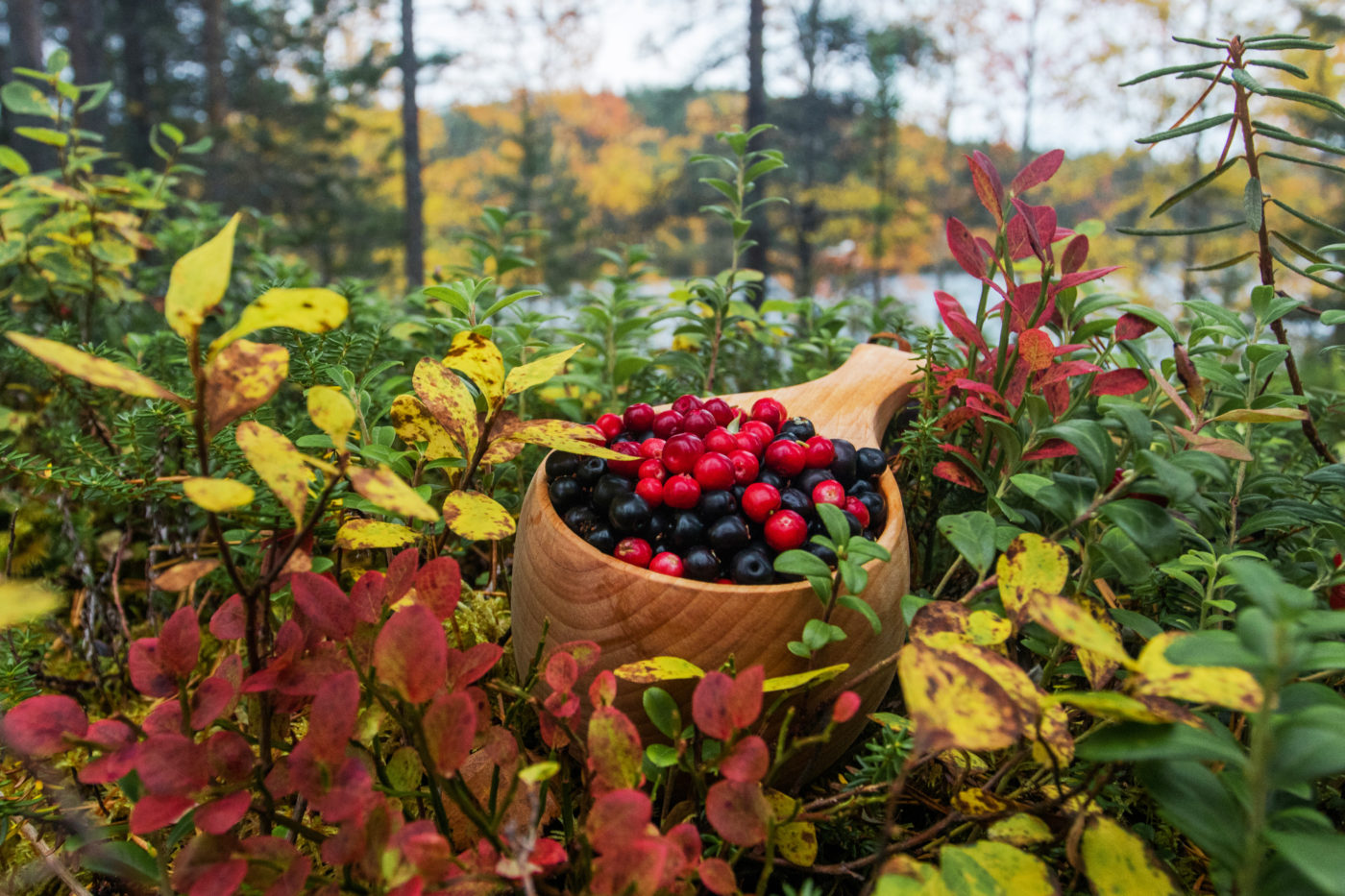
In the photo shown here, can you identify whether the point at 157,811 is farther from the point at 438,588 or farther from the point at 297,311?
the point at 297,311

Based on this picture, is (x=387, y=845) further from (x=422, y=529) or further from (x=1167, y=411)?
(x=1167, y=411)

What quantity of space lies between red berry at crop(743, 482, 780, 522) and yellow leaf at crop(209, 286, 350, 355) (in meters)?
0.46

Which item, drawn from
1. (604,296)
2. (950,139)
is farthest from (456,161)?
(604,296)

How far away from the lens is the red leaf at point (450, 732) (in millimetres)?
429

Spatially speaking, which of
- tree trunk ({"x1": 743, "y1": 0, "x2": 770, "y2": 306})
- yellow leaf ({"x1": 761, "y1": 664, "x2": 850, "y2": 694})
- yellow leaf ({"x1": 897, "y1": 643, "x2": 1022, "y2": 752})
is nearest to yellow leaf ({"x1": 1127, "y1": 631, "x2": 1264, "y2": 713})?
yellow leaf ({"x1": 897, "y1": 643, "x2": 1022, "y2": 752})

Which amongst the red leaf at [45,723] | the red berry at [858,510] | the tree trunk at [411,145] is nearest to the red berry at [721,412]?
the red berry at [858,510]

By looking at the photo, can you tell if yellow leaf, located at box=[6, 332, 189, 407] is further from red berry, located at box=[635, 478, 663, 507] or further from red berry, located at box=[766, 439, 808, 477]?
red berry, located at box=[766, 439, 808, 477]

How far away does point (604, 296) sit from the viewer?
1282 millimetres

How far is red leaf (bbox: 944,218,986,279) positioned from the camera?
0.79m

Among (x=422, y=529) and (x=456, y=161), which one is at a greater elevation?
(x=456, y=161)

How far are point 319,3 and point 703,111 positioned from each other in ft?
22.6

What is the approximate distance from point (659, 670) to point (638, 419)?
418 millimetres

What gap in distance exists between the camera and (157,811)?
1.44 ft

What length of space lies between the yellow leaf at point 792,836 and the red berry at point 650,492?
0.32 meters
